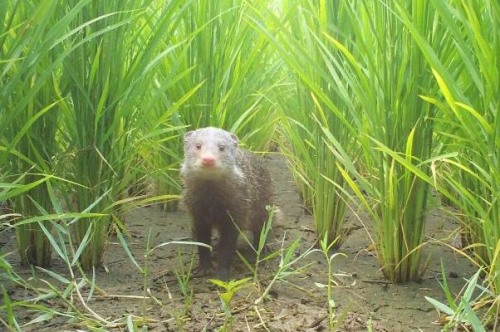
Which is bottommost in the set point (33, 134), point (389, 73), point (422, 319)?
point (422, 319)

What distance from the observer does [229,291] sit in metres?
1.68

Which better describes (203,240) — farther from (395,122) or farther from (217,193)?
(395,122)

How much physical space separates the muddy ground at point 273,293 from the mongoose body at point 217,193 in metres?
0.11

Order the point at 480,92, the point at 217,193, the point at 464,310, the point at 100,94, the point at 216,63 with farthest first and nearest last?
1. the point at 216,63
2. the point at 217,193
3. the point at 100,94
4. the point at 480,92
5. the point at 464,310

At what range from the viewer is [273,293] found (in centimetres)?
212

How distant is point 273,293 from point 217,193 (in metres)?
0.51

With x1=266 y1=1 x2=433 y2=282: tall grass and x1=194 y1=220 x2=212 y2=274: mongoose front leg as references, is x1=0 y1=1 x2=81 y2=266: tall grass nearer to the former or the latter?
x1=194 y1=220 x2=212 y2=274: mongoose front leg

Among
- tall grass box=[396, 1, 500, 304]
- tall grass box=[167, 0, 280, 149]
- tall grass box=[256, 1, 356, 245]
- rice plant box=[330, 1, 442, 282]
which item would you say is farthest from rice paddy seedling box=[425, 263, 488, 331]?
tall grass box=[167, 0, 280, 149]

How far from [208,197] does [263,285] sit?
1.48ft

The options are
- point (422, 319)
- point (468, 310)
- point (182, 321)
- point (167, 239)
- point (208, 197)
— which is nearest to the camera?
point (468, 310)

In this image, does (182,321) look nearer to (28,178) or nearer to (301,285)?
(301,285)

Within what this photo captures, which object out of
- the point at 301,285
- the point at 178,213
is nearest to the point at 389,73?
the point at 301,285

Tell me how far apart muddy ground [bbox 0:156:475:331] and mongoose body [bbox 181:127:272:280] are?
11 cm

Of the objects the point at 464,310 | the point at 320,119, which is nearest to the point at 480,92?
the point at 464,310
